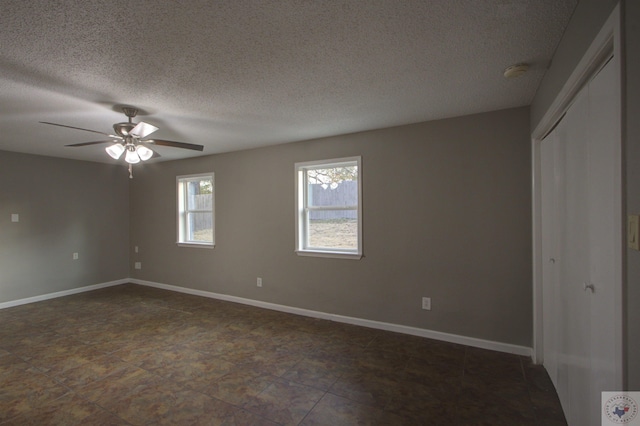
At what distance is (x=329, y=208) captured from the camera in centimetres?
395

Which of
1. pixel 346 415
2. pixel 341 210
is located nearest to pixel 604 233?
pixel 346 415

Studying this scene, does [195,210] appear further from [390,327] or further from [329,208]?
[390,327]

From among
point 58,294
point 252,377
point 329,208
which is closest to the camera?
point 252,377

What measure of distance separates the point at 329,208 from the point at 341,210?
18 cm

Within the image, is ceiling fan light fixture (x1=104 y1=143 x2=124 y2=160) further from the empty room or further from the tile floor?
the tile floor

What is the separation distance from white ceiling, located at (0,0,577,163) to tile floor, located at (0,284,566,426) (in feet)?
7.84

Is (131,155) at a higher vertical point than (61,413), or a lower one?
higher

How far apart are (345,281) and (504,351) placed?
179 cm

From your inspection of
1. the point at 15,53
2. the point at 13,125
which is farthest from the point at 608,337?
the point at 13,125

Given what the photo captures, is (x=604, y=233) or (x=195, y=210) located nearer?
(x=604, y=233)

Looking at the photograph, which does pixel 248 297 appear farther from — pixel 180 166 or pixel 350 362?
pixel 180 166

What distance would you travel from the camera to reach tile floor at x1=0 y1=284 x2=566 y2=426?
2018mm

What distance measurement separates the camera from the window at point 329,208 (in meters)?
3.74

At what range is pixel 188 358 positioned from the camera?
2.83m
